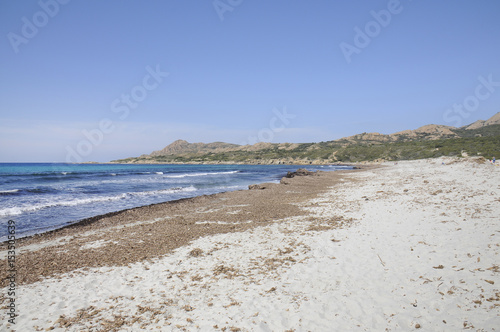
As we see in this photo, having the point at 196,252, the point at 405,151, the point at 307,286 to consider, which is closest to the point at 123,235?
the point at 196,252

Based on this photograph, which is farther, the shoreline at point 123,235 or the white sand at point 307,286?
the shoreline at point 123,235

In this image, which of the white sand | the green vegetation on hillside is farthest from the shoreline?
→ the green vegetation on hillside

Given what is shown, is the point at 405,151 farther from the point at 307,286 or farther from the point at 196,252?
the point at 307,286


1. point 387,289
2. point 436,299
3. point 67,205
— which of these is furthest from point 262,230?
point 67,205

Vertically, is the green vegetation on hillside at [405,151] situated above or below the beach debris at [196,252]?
above

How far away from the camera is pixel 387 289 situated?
212 inches

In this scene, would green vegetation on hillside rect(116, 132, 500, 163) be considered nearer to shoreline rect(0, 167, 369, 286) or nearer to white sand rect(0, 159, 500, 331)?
white sand rect(0, 159, 500, 331)

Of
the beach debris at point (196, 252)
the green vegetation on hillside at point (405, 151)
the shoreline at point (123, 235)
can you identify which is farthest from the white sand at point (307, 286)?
the green vegetation on hillside at point (405, 151)

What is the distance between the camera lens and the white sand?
4547 mm

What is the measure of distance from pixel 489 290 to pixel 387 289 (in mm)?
1718

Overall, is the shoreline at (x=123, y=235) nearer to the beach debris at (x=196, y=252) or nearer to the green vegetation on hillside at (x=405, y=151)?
the beach debris at (x=196, y=252)

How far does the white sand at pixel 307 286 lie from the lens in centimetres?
455

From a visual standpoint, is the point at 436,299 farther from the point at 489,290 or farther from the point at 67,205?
the point at 67,205

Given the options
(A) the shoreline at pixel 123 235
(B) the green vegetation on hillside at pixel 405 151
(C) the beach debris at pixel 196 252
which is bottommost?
(A) the shoreline at pixel 123 235
